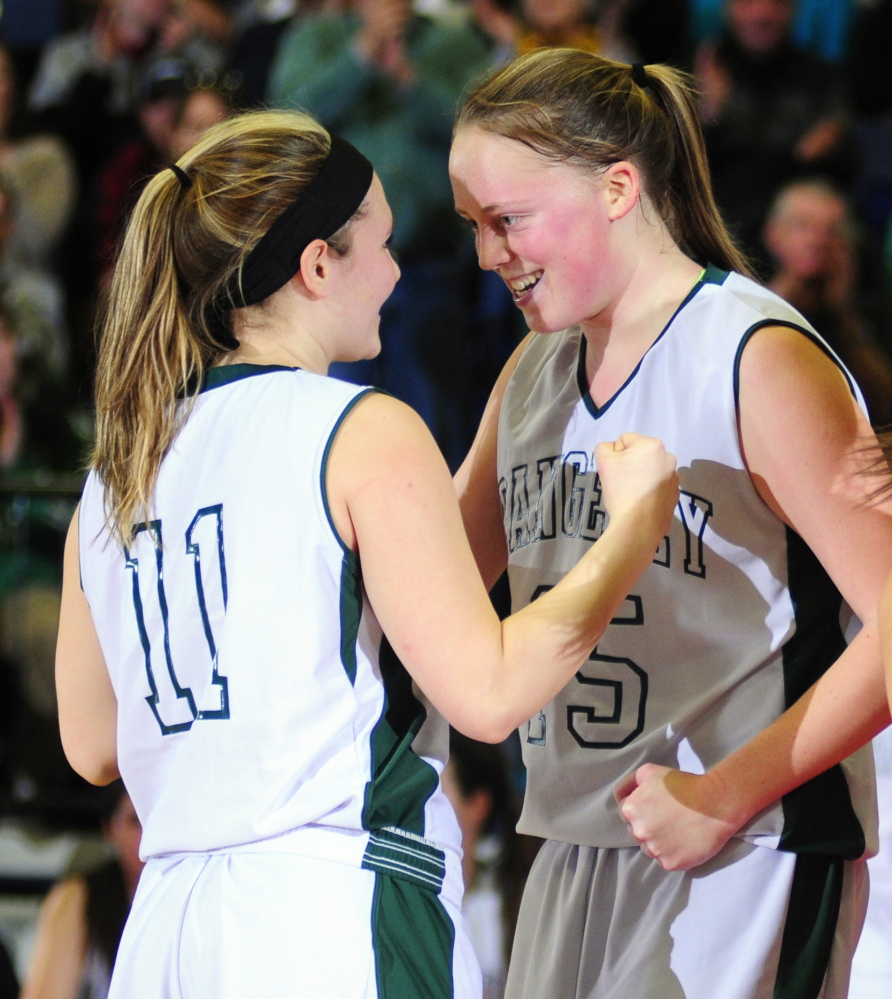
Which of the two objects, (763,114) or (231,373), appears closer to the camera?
(231,373)

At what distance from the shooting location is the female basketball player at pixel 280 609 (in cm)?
146

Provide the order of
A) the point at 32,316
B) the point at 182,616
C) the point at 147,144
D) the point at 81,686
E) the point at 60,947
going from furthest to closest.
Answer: the point at 147,144 < the point at 32,316 < the point at 60,947 < the point at 81,686 < the point at 182,616

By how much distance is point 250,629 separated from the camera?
4.88 feet

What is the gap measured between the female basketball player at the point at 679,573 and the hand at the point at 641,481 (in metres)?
0.17

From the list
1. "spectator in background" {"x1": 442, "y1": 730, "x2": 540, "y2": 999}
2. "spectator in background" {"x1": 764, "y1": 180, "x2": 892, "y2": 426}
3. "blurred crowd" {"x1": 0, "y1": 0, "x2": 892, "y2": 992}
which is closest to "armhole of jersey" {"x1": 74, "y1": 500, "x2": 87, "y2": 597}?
"spectator in background" {"x1": 442, "y1": 730, "x2": 540, "y2": 999}

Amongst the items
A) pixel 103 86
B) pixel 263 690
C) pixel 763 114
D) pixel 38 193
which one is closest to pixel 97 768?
pixel 263 690

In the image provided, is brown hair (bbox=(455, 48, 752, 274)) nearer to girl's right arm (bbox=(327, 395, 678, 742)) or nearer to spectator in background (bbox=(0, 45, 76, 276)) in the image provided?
girl's right arm (bbox=(327, 395, 678, 742))

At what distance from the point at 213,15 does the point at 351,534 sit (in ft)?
15.8

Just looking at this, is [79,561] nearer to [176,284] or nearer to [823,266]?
[176,284]

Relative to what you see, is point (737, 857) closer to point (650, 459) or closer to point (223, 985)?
point (650, 459)

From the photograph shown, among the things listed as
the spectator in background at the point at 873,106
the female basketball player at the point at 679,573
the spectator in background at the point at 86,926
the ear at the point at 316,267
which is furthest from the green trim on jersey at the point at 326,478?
the spectator in background at the point at 873,106

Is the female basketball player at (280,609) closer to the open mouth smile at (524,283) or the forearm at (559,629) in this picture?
the forearm at (559,629)

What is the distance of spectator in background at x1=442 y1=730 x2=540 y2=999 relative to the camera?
3506 mm

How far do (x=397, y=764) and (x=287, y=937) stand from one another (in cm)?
23
